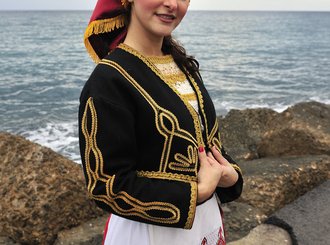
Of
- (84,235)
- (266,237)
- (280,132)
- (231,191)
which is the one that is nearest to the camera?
(231,191)

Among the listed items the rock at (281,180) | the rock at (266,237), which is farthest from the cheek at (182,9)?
the rock at (281,180)

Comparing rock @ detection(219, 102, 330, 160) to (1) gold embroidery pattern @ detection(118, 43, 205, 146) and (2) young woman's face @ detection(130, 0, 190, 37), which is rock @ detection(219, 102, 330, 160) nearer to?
(1) gold embroidery pattern @ detection(118, 43, 205, 146)

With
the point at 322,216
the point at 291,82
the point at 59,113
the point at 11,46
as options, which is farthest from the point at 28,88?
the point at 11,46

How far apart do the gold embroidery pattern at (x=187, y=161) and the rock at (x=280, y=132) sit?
3.76 meters

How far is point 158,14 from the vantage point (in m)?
1.48

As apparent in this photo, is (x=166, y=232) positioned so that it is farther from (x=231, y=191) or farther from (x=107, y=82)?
(x=107, y=82)

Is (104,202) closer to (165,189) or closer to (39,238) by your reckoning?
(165,189)

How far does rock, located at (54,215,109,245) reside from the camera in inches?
127

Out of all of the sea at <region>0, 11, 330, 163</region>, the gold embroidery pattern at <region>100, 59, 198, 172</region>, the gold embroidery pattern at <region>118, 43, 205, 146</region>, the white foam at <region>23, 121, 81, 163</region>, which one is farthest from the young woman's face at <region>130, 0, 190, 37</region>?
the white foam at <region>23, 121, 81, 163</region>

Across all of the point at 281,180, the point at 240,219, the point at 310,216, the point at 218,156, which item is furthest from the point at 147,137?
the point at 281,180

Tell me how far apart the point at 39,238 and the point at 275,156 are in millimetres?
3178

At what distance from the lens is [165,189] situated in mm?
1422

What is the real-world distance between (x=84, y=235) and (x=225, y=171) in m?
2.09

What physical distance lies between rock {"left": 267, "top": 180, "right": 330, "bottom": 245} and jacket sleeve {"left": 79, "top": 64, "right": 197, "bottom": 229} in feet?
7.16
